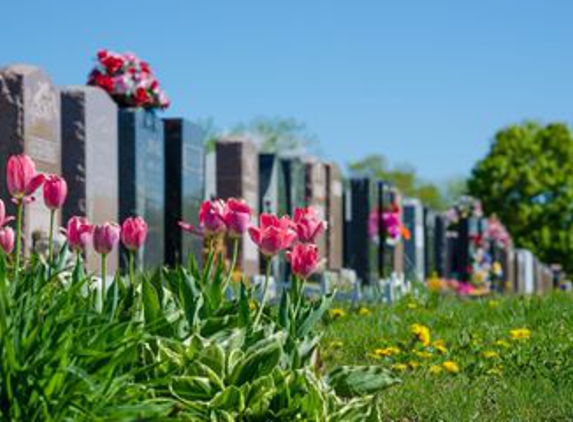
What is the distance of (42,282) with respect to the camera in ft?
17.3

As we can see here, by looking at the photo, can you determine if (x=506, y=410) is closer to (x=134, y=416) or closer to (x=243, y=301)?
(x=243, y=301)

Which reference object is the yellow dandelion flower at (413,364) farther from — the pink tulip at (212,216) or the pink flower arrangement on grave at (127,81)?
the pink flower arrangement on grave at (127,81)

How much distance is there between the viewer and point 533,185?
6762cm

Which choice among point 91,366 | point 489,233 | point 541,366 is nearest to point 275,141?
point 489,233

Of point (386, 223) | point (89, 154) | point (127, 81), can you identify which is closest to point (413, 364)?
point (89, 154)

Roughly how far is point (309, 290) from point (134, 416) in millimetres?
11996

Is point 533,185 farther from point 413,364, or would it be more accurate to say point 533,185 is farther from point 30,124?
point 413,364

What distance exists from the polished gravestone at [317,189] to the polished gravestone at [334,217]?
178 millimetres

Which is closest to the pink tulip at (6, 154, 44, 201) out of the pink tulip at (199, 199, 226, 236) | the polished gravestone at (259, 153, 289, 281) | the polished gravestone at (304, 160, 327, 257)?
the pink tulip at (199, 199, 226, 236)

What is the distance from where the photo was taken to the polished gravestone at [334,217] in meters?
24.5

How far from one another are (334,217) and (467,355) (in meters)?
15.6

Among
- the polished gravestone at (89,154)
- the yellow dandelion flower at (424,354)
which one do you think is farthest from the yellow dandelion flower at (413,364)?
the polished gravestone at (89,154)

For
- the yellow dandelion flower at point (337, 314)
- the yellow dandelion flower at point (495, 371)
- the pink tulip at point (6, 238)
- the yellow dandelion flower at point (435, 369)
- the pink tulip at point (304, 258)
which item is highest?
the pink tulip at point (6, 238)

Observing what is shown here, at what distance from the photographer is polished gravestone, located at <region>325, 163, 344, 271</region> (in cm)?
2455
